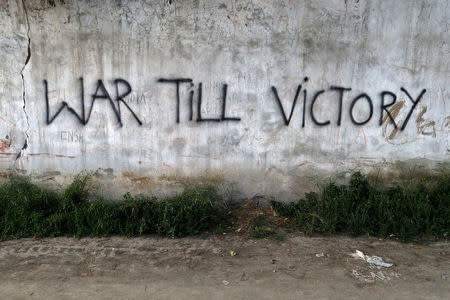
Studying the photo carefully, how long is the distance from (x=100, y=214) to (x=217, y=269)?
1.56 metres

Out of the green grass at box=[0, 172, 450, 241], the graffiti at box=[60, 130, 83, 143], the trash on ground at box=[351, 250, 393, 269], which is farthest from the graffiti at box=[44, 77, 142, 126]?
the trash on ground at box=[351, 250, 393, 269]

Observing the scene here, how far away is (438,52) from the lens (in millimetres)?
4320

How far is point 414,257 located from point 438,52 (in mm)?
2473

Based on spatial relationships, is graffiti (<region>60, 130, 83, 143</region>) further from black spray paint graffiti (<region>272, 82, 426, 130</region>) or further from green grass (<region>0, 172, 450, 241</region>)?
black spray paint graffiti (<region>272, 82, 426, 130</region>)

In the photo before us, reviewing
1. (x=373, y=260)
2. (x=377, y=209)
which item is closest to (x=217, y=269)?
(x=373, y=260)

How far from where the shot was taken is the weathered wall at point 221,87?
4.24 meters

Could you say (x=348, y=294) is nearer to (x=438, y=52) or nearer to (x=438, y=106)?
(x=438, y=106)

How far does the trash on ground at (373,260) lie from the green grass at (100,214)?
1530 mm

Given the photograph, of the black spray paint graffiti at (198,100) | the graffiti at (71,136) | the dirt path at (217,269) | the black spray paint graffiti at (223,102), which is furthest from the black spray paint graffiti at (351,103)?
the graffiti at (71,136)

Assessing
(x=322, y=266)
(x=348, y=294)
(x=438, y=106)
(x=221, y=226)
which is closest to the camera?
(x=348, y=294)

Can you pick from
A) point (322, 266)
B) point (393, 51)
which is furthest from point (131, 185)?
point (393, 51)

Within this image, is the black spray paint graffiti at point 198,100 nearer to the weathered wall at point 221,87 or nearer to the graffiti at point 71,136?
the weathered wall at point 221,87

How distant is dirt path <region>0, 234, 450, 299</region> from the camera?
2.98 meters

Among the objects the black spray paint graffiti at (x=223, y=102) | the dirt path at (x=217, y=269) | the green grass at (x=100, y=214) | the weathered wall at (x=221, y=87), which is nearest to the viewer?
the dirt path at (x=217, y=269)
